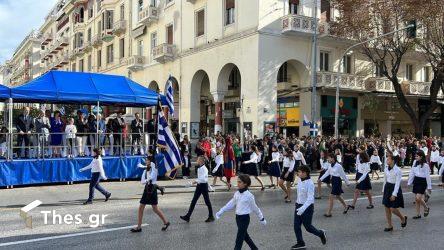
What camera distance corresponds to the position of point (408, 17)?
26.8 m

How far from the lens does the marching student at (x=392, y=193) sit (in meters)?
9.74

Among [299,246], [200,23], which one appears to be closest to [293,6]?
[200,23]

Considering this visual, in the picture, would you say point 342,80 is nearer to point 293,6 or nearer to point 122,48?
point 293,6

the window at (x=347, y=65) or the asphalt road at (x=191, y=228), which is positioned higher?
the window at (x=347, y=65)

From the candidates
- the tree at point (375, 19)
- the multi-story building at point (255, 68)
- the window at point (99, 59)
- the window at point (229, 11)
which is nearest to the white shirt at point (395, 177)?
the multi-story building at point (255, 68)

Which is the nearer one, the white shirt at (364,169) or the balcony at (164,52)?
the white shirt at (364,169)

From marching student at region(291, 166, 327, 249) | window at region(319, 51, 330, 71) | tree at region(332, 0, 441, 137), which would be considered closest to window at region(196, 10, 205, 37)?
window at region(319, 51, 330, 71)

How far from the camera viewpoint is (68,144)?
1741 cm

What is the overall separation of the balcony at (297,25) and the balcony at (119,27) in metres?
21.2

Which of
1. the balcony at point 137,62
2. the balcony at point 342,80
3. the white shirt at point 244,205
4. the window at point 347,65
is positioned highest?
the balcony at point 137,62

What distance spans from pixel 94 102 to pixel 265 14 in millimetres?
12823

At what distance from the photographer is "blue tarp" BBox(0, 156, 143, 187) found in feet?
52.6

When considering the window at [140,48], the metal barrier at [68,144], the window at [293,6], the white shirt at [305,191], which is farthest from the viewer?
the window at [140,48]

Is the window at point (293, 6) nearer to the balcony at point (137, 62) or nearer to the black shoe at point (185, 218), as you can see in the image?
the balcony at point (137, 62)
